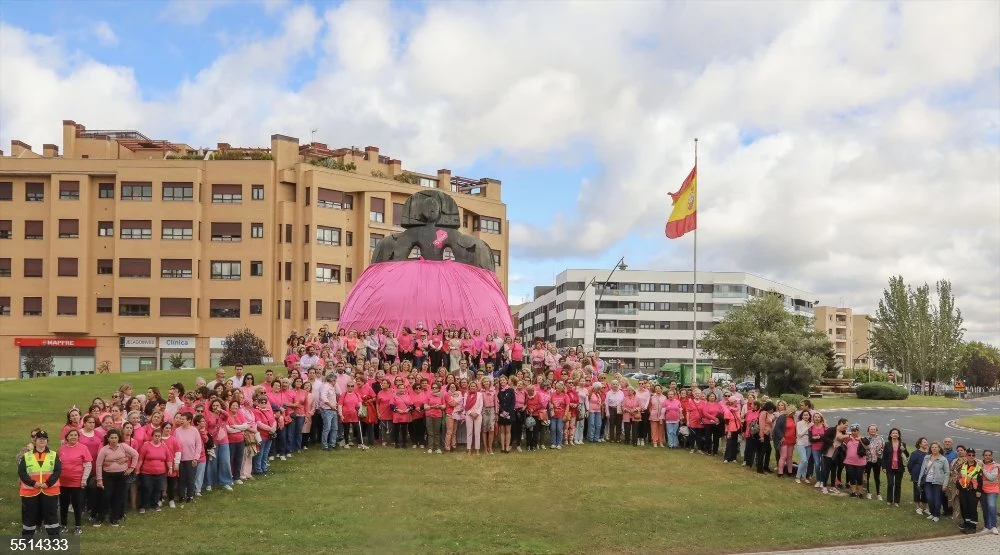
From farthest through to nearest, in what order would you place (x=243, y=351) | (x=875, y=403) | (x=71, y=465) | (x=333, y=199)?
1. (x=333, y=199)
2. (x=875, y=403)
3. (x=243, y=351)
4. (x=71, y=465)

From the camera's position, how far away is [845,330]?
158 m

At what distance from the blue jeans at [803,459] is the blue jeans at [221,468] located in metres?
11.9

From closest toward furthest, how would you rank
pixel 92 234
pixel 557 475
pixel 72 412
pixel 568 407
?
1. pixel 72 412
2. pixel 557 475
3. pixel 568 407
4. pixel 92 234

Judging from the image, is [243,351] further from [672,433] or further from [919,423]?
[919,423]

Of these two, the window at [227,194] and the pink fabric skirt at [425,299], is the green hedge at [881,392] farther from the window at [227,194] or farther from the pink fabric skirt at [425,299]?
the window at [227,194]

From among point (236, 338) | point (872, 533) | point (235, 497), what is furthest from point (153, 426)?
point (236, 338)

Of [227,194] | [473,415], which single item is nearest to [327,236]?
[227,194]

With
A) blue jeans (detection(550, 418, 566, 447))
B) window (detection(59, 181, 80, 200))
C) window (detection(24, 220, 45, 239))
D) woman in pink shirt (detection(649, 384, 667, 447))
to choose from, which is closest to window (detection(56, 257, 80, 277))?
window (detection(24, 220, 45, 239))

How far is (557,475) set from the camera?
742 inches

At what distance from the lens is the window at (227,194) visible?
64.4 meters

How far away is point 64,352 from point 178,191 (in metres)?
13.9

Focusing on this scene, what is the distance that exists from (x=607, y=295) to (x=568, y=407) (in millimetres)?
85514

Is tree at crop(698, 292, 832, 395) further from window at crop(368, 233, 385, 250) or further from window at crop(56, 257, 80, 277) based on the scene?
window at crop(56, 257, 80, 277)

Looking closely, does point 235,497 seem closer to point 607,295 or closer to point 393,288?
point 393,288
